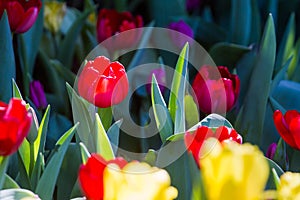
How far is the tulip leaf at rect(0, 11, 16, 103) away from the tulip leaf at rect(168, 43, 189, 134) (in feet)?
0.94

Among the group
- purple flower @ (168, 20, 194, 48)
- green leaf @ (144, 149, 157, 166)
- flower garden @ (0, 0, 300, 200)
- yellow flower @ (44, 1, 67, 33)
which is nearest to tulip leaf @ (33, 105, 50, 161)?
flower garden @ (0, 0, 300, 200)

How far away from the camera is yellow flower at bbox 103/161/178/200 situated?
545 millimetres

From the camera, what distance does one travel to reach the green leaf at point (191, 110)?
978mm

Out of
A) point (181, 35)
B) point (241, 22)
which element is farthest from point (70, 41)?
point (241, 22)

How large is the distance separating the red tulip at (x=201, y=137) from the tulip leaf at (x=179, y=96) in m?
0.11

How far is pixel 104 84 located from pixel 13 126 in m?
0.21

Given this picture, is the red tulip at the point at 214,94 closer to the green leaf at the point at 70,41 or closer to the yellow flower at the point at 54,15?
the green leaf at the point at 70,41

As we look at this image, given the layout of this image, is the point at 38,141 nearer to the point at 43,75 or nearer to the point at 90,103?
the point at 90,103

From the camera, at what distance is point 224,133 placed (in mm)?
764

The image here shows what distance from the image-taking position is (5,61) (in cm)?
108

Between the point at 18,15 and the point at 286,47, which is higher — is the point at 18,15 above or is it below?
above

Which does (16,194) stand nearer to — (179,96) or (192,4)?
(179,96)

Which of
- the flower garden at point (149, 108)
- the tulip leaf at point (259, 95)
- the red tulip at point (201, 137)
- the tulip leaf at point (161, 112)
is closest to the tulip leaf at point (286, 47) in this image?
the flower garden at point (149, 108)

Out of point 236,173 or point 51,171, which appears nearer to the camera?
point 236,173
